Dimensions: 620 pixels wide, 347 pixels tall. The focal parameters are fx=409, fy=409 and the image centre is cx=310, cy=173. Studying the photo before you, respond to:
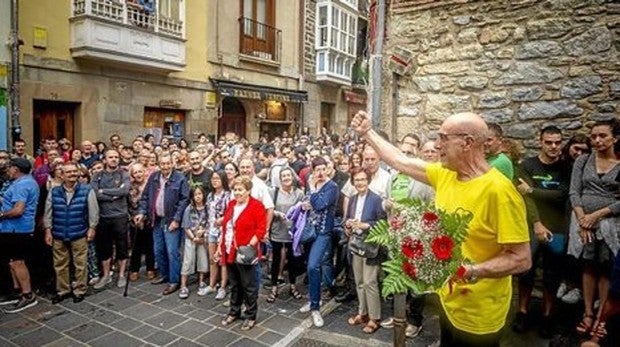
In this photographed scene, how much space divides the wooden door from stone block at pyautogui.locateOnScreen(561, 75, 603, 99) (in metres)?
11.0

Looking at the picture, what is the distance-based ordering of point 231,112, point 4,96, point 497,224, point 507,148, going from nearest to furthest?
point 497,224 < point 507,148 < point 4,96 < point 231,112

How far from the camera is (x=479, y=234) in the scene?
88.3 inches

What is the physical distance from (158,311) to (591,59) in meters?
5.96

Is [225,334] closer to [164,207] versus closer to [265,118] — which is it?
[164,207]

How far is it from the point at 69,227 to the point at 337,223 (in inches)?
137

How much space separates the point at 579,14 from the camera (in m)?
4.70

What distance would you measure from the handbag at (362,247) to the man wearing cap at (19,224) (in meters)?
4.11

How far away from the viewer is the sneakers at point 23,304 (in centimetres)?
510

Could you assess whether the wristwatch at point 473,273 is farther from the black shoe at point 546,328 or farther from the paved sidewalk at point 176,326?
the black shoe at point 546,328

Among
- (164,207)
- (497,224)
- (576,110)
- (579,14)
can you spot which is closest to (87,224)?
(164,207)

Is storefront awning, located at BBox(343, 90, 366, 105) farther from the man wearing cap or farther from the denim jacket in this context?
the man wearing cap

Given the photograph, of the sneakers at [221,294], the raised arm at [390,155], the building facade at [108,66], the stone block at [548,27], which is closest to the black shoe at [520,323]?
the raised arm at [390,155]

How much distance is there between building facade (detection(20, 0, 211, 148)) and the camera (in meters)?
10.2

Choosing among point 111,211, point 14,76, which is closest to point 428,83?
point 111,211
